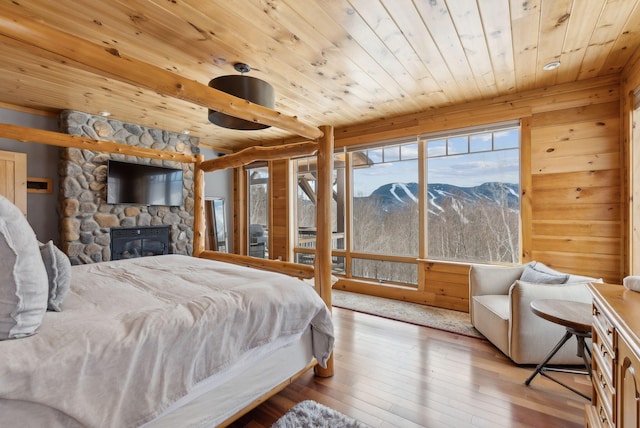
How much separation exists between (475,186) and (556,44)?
5.74ft

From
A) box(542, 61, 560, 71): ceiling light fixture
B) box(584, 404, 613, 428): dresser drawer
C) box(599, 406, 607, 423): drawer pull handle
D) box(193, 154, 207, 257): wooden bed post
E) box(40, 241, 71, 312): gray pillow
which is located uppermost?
box(542, 61, 560, 71): ceiling light fixture

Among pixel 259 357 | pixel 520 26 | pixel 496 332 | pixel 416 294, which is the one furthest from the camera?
pixel 416 294

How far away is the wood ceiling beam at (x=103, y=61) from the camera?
3.59 feet

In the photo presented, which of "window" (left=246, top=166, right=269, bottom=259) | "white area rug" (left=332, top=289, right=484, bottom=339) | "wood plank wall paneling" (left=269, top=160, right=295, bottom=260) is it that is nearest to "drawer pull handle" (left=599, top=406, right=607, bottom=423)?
"white area rug" (left=332, top=289, right=484, bottom=339)

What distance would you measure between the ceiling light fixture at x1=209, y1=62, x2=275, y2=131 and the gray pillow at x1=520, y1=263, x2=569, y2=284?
2.65 m

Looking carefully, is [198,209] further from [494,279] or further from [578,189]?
[578,189]

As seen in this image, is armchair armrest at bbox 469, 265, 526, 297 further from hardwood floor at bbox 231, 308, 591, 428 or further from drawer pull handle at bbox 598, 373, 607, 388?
drawer pull handle at bbox 598, 373, 607, 388

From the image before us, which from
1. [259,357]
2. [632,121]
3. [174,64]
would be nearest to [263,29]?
[174,64]

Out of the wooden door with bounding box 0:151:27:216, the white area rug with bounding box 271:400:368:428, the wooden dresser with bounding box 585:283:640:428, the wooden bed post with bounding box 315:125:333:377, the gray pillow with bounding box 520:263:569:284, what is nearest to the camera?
the wooden dresser with bounding box 585:283:640:428

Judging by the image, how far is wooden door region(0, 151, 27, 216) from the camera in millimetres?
3549

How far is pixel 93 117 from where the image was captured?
421 cm

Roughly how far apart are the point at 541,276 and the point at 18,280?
341 centimetres

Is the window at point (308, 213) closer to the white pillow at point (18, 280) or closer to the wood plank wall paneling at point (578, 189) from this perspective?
the wood plank wall paneling at point (578, 189)

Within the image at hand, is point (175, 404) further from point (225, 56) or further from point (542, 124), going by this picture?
point (542, 124)
